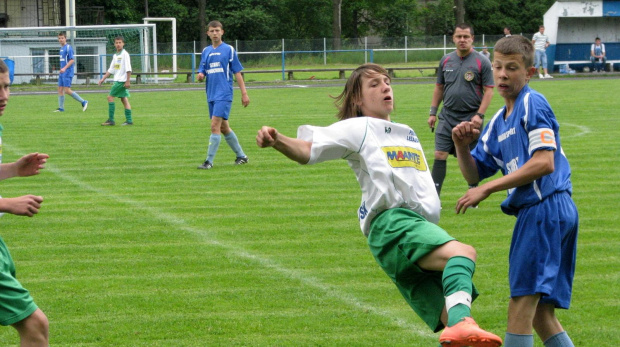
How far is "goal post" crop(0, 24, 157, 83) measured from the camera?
135ft

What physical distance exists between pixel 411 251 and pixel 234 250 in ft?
13.1

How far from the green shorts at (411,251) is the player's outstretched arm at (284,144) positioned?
20.8 inches

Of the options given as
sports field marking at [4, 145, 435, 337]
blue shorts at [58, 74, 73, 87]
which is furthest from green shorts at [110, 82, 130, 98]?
sports field marking at [4, 145, 435, 337]

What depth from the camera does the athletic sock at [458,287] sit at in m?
3.79

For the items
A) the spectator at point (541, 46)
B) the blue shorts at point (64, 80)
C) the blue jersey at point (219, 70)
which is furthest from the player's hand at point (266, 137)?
the spectator at point (541, 46)

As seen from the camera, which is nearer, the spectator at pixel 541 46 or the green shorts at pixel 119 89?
the green shorts at pixel 119 89

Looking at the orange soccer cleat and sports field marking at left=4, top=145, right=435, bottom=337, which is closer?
the orange soccer cleat

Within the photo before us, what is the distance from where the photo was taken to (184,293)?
21.4 ft

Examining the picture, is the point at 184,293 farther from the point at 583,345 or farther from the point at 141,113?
the point at 141,113

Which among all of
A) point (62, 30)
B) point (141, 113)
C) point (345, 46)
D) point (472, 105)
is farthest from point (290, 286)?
point (345, 46)

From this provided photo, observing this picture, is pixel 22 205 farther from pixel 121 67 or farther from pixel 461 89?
pixel 121 67

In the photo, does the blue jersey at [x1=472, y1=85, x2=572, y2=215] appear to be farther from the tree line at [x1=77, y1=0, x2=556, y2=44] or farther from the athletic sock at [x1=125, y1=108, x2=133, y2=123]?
the tree line at [x1=77, y1=0, x2=556, y2=44]

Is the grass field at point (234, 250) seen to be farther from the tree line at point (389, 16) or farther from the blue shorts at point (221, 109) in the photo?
the tree line at point (389, 16)

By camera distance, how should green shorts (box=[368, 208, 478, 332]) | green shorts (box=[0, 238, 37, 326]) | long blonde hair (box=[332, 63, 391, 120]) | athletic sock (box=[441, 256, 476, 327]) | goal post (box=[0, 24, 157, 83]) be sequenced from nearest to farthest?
athletic sock (box=[441, 256, 476, 327]), green shorts (box=[0, 238, 37, 326]), green shorts (box=[368, 208, 478, 332]), long blonde hair (box=[332, 63, 391, 120]), goal post (box=[0, 24, 157, 83])
